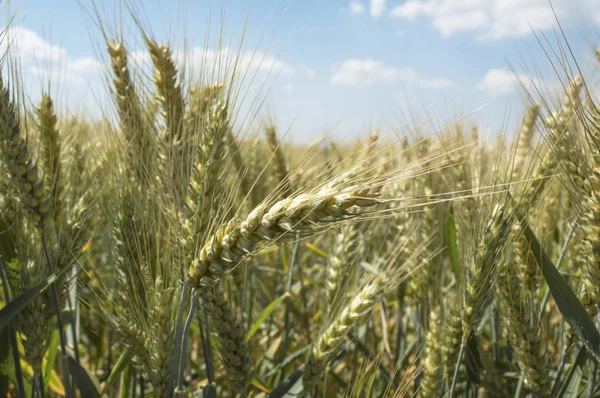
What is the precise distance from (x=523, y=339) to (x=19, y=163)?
1476mm

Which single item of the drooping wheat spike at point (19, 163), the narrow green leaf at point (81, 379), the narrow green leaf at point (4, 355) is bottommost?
the narrow green leaf at point (81, 379)

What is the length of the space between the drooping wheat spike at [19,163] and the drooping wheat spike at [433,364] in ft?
4.01

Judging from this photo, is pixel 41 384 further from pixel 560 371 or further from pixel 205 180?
pixel 560 371

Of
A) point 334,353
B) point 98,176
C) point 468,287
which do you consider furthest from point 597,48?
Answer: point 98,176

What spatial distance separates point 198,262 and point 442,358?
928mm

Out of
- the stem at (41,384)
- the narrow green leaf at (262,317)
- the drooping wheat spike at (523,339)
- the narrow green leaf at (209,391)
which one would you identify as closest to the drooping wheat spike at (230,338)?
the narrow green leaf at (209,391)

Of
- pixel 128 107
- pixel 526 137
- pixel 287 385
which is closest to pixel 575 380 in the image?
pixel 287 385

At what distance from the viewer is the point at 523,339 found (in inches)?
59.7

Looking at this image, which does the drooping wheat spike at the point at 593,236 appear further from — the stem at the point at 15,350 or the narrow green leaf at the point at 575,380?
the stem at the point at 15,350

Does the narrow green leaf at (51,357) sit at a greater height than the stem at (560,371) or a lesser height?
greater

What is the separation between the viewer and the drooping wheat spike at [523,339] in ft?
4.96

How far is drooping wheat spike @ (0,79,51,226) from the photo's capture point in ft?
4.35

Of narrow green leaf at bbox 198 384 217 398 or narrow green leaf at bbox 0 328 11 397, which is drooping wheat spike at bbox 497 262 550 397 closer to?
narrow green leaf at bbox 198 384 217 398

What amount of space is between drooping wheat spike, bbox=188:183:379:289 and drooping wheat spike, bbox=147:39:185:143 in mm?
691
